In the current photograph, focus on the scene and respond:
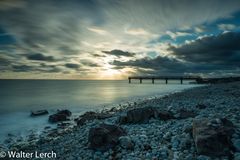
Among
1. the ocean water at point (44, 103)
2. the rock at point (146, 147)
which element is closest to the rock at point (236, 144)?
the rock at point (146, 147)

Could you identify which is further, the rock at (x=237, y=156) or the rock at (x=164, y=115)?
the rock at (x=164, y=115)

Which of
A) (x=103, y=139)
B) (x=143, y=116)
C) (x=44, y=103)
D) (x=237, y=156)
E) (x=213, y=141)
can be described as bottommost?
(x=44, y=103)

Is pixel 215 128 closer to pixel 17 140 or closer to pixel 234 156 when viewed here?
pixel 234 156

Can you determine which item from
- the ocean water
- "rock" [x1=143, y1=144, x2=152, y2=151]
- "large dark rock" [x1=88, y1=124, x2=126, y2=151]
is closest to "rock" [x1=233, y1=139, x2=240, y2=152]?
"rock" [x1=143, y1=144, x2=152, y2=151]

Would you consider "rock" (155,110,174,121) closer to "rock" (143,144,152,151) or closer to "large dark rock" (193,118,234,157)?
"rock" (143,144,152,151)

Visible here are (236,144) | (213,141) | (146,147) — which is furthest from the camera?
(146,147)

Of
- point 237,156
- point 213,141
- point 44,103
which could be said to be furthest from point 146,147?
point 44,103

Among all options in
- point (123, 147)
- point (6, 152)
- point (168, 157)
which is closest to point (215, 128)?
point (168, 157)

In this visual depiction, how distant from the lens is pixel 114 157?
5820mm

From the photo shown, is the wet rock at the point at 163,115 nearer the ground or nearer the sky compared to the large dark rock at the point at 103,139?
nearer the sky

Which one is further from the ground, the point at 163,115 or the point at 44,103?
the point at 163,115

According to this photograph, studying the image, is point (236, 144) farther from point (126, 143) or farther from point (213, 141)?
point (126, 143)

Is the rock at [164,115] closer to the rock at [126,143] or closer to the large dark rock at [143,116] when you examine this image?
the large dark rock at [143,116]

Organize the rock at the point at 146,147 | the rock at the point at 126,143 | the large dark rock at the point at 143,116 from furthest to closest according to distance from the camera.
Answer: the large dark rock at the point at 143,116, the rock at the point at 126,143, the rock at the point at 146,147
